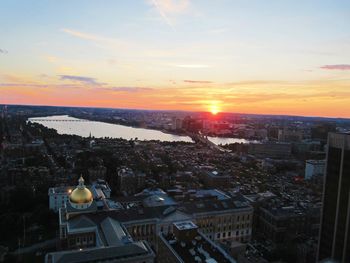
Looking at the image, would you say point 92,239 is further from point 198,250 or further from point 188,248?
point 198,250

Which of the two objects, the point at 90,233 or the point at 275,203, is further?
the point at 275,203

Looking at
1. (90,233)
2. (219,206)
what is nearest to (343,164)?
(219,206)

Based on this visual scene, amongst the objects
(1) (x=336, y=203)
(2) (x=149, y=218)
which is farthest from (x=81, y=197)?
(1) (x=336, y=203)

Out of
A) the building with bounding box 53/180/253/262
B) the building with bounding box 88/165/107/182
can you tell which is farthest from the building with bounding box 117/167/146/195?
the building with bounding box 53/180/253/262

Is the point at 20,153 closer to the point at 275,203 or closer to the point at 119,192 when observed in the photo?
the point at 119,192

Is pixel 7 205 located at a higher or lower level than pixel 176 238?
lower
